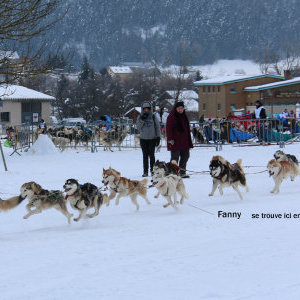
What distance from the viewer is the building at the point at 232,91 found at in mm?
64375

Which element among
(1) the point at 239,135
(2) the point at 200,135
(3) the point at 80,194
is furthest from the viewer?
(2) the point at 200,135

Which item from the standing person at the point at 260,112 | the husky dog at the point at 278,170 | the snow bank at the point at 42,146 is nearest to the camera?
the husky dog at the point at 278,170

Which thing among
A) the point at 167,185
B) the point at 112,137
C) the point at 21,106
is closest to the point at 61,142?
the point at 112,137

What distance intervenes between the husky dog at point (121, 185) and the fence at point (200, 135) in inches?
456

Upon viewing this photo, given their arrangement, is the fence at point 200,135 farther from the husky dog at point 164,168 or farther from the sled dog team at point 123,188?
the husky dog at point 164,168

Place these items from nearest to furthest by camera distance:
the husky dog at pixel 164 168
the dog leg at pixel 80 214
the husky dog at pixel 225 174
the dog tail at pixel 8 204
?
1. the dog tail at pixel 8 204
2. the dog leg at pixel 80 214
3. the husky dog at pixel 164 168
4. the husky dog at pixel 225 174

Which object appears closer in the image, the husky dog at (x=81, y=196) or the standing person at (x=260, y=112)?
the husky dog at (x=81, y=196)

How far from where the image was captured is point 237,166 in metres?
9.13

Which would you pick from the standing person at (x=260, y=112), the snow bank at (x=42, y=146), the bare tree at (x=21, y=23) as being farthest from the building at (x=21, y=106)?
the bare tree at (x=21, y=23)

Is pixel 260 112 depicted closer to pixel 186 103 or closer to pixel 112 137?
pixel 112 137

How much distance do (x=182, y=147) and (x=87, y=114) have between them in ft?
177

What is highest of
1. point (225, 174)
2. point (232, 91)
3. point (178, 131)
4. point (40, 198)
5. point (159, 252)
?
point (232, 91)

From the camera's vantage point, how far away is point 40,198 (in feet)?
23.9

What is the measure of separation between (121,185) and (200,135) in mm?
13176
